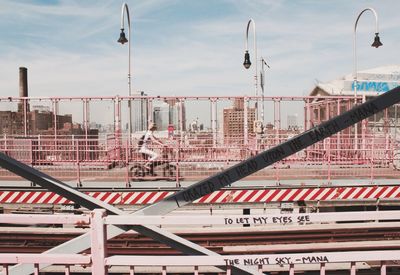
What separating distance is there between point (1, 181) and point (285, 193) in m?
8.41

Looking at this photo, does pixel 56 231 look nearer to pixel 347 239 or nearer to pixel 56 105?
pixel 347 239

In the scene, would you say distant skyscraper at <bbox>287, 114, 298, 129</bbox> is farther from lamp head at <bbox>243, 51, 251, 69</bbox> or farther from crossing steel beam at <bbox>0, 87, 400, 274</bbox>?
crossing steel beam at <bbox>0, 87, 400, 274</bbox>

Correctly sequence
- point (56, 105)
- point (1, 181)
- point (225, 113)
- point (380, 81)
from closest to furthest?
point (1, 181) → point (56, 105) → point (225, 113) → point (380, 81)

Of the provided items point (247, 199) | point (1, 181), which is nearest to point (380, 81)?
point (247, 199)

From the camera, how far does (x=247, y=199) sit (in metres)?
8.07

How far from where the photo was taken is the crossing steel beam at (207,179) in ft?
8.63

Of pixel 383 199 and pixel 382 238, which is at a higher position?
pixel 383 199

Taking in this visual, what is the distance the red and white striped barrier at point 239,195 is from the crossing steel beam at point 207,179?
16.4 ft

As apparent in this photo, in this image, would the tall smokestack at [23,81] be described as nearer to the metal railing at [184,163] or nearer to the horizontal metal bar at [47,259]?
the metal railing at [184,163]

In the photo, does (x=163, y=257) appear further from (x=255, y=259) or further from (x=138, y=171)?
(x=138, y=171)

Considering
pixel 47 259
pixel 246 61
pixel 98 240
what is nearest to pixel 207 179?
pixel 98 240

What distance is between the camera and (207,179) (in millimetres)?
2826

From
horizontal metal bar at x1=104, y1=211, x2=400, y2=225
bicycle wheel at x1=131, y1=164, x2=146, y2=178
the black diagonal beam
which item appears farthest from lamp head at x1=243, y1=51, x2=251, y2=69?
the black diagonal beam

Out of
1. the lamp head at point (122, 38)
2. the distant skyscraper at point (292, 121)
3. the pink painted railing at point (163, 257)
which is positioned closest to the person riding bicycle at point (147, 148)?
the pink painted railing at point (163, 257)
